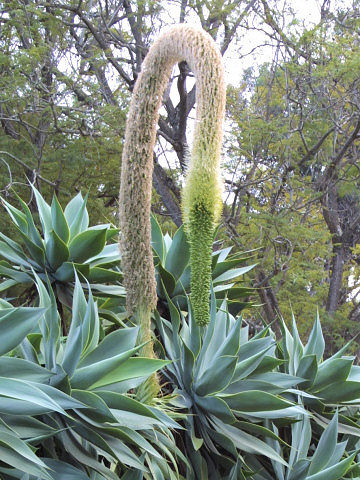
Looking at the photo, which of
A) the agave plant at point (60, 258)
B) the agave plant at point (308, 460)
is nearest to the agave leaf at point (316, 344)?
the agave plant at point (308, 460)

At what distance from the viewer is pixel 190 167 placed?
4.77 feet

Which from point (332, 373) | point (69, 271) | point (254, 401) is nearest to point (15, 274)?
point (69, 271)

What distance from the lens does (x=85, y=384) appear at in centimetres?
164

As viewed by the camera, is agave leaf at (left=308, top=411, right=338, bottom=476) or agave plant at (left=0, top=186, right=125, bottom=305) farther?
agave plant at (left=0, top=186, right=125, bottom=305)

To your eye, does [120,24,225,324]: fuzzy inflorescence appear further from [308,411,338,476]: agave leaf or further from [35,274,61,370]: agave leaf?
[308,411,338,476]: agave leaf

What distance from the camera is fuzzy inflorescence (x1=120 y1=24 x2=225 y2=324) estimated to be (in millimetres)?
1424

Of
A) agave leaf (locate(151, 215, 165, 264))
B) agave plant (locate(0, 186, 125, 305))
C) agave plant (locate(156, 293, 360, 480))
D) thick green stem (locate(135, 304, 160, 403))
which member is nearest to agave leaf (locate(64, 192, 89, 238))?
agave plant (locate(0, 186, 125, 305))

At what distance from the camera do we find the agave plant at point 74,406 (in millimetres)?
1379

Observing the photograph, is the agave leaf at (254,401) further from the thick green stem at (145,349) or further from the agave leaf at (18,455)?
the agave leaf at (18,455)

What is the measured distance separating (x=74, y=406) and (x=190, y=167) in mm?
660

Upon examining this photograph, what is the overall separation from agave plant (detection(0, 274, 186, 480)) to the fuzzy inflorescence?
0.62 feet

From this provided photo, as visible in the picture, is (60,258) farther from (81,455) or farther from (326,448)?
(326,448)

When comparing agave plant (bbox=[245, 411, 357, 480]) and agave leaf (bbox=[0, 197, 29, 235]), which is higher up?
agave leaf (bbox=[0, 197, 29, 235])

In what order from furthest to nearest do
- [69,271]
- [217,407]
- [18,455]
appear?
[69,271]
[217,407]
[18,455]
